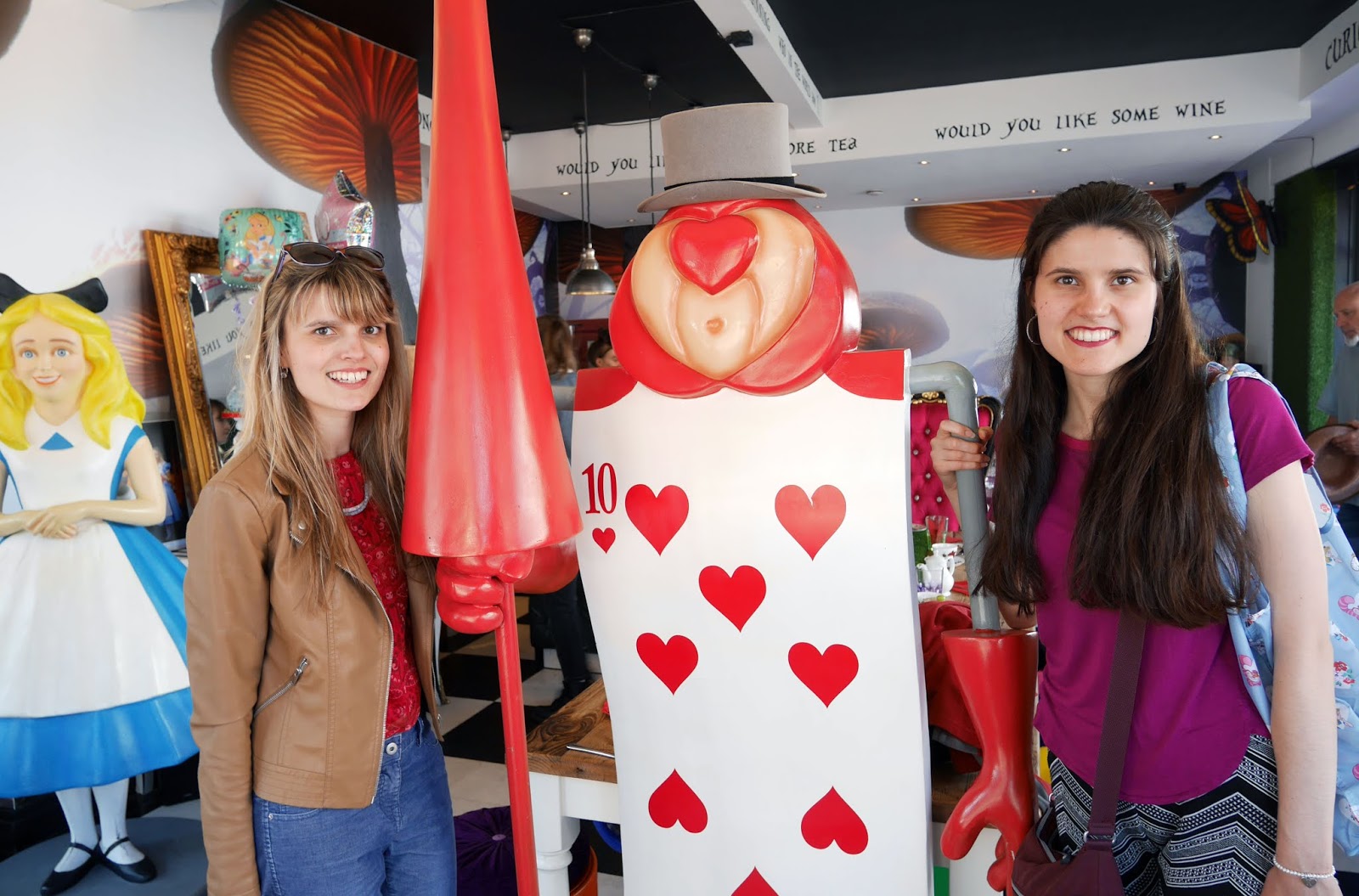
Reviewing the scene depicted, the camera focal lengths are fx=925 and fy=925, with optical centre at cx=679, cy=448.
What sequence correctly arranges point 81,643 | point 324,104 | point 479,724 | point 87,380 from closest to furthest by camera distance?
point 81,643, point 87,380, point 479,724, point 324,104

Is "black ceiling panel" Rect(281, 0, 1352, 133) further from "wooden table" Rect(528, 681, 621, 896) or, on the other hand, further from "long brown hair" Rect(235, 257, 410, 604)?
"wooden table" Rect(528, 681, 621, 896)

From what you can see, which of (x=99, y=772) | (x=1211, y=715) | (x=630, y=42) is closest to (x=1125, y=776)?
(x=1211, y=715)

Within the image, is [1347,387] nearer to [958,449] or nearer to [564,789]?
[958,449]

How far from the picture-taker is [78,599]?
2559mm

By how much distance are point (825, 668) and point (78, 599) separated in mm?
2259

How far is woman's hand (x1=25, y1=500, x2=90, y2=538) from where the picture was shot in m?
2.56

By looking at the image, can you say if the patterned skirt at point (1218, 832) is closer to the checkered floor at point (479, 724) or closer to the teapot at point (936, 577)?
the checkered floor at point (479, 724)

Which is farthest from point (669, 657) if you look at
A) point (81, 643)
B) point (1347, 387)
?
point (1347, 387)

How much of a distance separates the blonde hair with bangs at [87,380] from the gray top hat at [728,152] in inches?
84.9

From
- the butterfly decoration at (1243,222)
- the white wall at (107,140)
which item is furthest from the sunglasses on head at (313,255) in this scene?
the butterfly decoration at (1243,222)

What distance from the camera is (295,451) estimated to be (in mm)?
1319

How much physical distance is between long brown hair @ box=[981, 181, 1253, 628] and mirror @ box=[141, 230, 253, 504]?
2.81m

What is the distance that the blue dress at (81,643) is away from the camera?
2467mm

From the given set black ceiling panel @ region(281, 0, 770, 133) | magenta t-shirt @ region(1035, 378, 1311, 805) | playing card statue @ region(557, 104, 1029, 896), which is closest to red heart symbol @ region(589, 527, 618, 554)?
playing card statue @ region(557, 104, 1029, 896)
